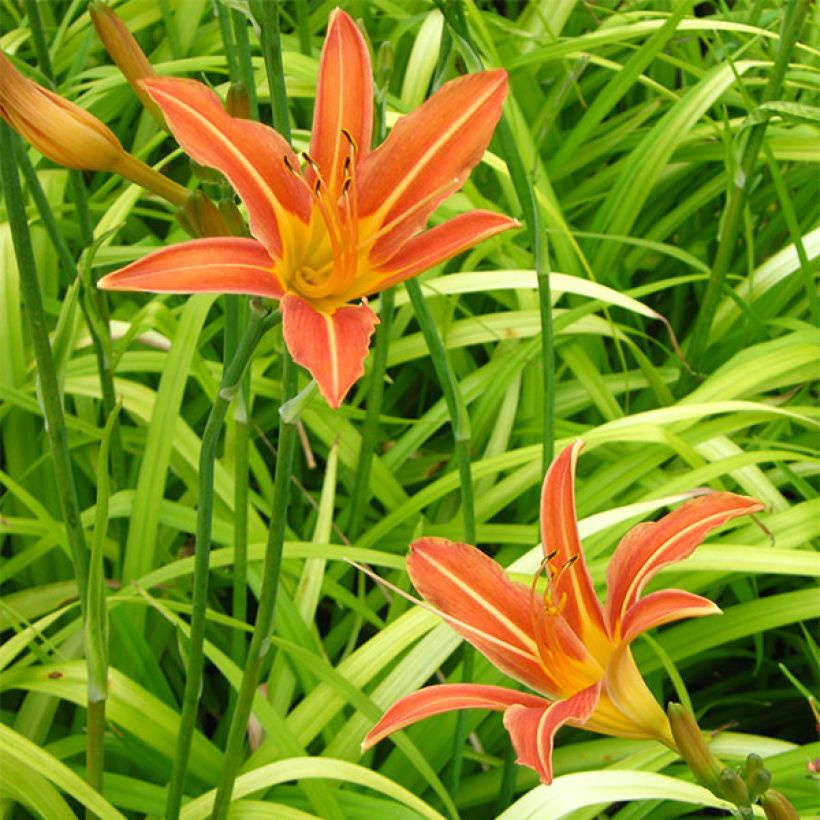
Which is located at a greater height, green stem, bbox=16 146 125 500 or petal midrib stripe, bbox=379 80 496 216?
petal midrib stripe, bbox=379 80 496 216

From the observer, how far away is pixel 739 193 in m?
1.35

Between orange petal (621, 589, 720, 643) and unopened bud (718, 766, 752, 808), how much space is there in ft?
0.30

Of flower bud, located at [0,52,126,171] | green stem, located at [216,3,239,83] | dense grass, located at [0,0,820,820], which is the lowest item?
dense grass, located at [0,0,820,820]

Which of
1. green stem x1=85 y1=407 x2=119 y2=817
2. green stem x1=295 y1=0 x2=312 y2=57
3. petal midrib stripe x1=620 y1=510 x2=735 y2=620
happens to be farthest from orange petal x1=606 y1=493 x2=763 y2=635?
green stem x1=295 y1=0 x2=312 y2=57

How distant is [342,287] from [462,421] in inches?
11.2

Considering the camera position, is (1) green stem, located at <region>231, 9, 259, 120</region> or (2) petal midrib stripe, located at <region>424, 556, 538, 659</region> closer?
(2) petal midrib stripe, located at <region>424, 556, 538, 659</region>

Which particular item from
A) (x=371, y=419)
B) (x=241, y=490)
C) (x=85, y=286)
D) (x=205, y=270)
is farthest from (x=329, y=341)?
(x=371, y=419)

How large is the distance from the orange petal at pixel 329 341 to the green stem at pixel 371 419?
539 millimetres

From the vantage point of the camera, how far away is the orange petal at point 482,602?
2.26 ft

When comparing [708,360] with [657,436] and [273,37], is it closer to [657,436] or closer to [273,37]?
[657,436]

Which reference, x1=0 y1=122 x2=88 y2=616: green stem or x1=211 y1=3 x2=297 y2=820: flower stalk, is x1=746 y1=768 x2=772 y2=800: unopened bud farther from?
x1=0 y1=122 x2=88 y2=616: green stem

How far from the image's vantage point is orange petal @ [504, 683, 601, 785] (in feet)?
1.92

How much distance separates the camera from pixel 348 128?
2.39ft

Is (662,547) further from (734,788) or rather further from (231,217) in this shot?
(231,217)
